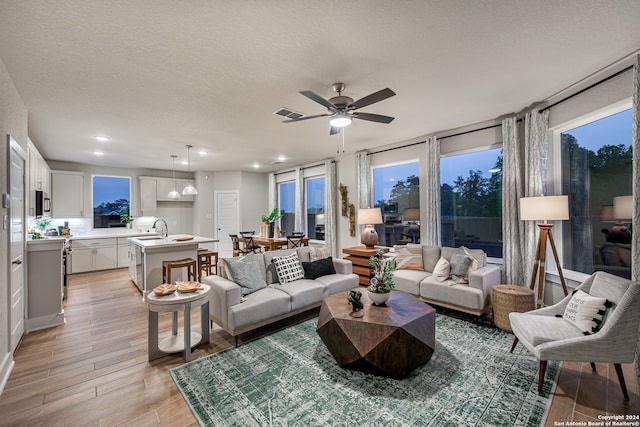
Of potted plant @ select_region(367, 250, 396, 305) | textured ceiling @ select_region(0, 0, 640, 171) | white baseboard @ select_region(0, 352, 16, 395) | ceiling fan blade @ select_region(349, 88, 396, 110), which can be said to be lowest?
white baseboard @ select_region(0, 352, 16, 395)

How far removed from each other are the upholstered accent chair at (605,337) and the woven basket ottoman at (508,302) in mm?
778

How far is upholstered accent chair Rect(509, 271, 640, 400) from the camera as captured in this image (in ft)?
6.63

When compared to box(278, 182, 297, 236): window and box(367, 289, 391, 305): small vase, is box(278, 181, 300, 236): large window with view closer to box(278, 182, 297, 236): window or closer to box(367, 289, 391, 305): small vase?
box(278, 182, 297, 236): window

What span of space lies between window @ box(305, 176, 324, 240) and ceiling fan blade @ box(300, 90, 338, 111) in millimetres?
4794

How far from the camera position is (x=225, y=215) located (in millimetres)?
8711

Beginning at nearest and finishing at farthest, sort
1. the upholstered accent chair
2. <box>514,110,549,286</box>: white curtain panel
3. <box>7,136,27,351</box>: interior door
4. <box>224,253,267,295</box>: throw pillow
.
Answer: the upholstered accent chair
<box>7,136,27,351</box>: interior door
<box>224,253,267,295</box>: throw pillow
<box>514,110,549,286</box>: white curtain panel

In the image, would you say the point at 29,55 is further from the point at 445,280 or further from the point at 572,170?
the point at 572,170

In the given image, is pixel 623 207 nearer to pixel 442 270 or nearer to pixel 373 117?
pixel 442 270

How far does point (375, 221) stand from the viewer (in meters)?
5.16

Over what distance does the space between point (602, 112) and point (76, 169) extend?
10.2 m

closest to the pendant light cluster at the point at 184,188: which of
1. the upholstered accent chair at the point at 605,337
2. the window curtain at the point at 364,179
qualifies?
the window curtain at the point at 364,179

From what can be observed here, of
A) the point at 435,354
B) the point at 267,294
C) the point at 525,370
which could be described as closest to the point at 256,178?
the point at 267,294

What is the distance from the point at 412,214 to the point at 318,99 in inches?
143

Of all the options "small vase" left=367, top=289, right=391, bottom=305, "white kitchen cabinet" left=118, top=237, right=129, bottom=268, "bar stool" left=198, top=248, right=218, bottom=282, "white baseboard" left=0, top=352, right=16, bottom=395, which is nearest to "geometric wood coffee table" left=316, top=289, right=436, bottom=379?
"small vase" left=367, top=289, right=391, bottom=305
